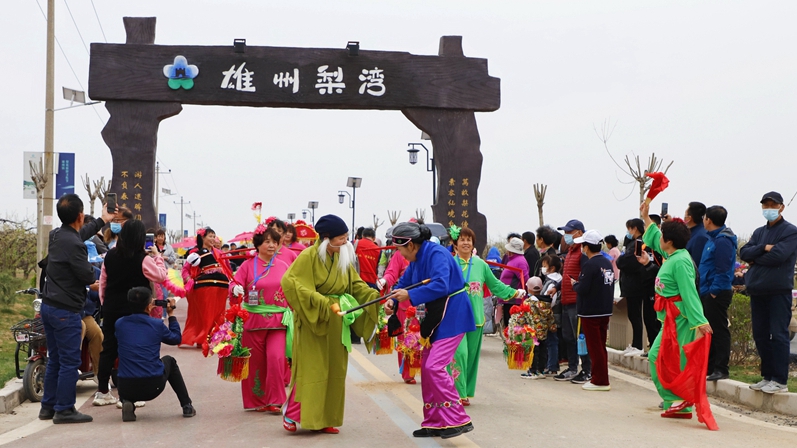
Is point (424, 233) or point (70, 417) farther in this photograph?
point (70, 417)

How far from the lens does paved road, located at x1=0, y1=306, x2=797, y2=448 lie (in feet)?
24.8

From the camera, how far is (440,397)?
738 centimetres

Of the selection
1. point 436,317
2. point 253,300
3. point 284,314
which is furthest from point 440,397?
point 253,300

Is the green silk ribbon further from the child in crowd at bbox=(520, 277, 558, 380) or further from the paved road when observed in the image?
the child in crowd at bbox=(520, 277, 558, 380)

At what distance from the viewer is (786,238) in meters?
9.55

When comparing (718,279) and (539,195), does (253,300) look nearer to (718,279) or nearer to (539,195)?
(718,279)

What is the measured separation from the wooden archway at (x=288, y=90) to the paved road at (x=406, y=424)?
1119 cm

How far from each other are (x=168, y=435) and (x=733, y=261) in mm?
6491

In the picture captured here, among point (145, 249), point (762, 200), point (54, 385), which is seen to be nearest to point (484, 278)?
point (762, 200)

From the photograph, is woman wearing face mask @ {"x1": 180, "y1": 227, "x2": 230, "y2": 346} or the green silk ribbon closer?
the green silk ribbon

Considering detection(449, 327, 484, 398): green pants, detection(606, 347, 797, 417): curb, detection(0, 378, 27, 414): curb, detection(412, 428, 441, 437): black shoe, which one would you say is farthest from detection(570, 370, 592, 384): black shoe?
detection(0, 378, 27, 414): curb

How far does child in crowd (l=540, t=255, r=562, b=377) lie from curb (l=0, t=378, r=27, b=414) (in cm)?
653

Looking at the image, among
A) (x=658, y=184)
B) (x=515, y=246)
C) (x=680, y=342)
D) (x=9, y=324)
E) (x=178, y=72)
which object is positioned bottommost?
(x=9, y=324)

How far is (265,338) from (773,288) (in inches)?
212
